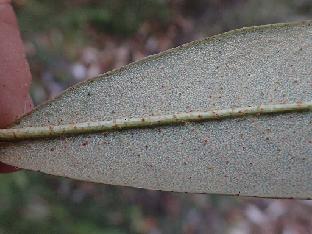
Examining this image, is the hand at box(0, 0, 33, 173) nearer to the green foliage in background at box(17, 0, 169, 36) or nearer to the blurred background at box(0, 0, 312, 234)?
the blurred background at box(0, 0, 312, 234)

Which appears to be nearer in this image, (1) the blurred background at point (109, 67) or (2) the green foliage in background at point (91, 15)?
(1) the blurred background at point (109, 67)

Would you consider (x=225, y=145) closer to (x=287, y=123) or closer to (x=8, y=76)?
(x=287, y=123)

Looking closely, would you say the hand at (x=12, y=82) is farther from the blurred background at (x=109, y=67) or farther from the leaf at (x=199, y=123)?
the blurred background at (x=109, y=67)

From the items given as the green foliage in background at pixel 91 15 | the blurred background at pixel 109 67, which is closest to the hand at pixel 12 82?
the blurred background at pixel 109 67

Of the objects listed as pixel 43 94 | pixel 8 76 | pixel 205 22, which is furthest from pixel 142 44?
pixel 8 76

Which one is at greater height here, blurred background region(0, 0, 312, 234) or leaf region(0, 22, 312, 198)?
blurred background region(0, 0, 312, 234)

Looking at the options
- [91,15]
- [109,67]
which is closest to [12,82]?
[91,15]

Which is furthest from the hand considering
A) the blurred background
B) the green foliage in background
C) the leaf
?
the green foliage in background
